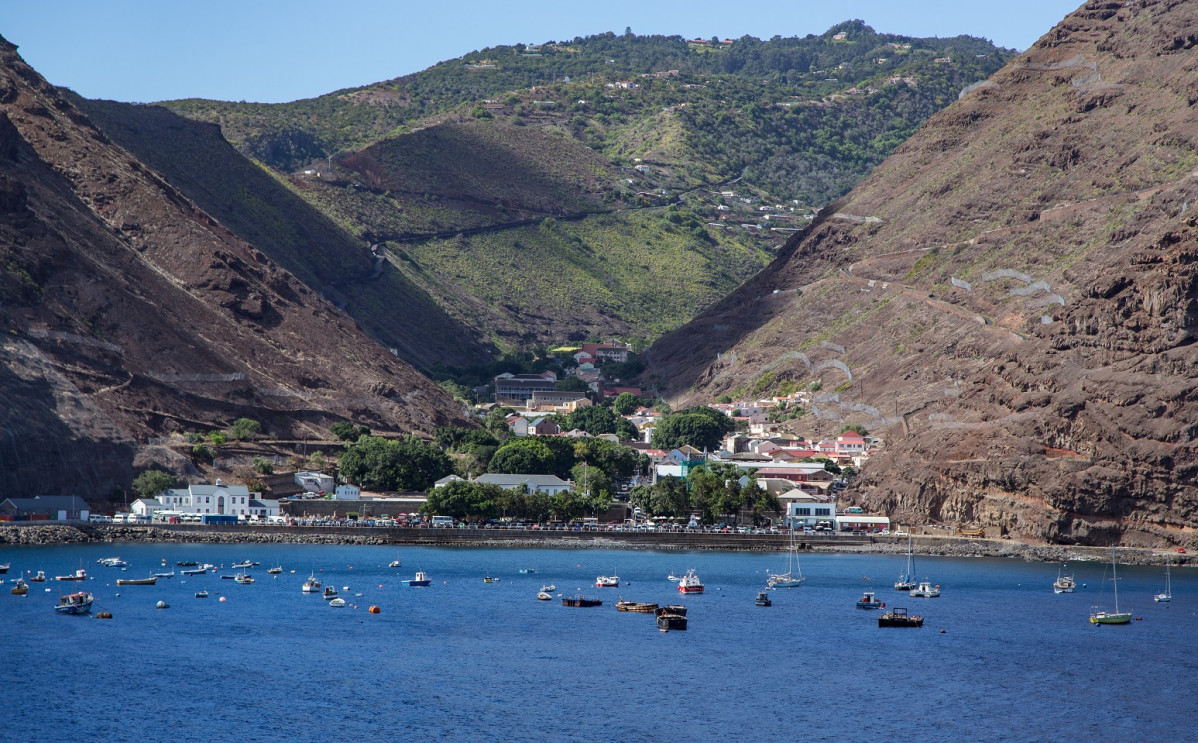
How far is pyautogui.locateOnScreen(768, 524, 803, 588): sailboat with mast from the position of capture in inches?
4407

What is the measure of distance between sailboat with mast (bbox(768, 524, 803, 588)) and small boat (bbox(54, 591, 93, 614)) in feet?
145

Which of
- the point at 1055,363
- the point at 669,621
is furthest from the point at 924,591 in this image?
the point at 1055,363

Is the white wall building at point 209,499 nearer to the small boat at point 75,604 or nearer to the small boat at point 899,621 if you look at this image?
the small boat at point 75,604

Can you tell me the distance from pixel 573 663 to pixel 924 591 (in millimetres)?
34694

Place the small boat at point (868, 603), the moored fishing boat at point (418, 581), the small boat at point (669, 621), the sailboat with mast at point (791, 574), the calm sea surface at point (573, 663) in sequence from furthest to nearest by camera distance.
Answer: the sailboat with mast at point (791, 574) < the moored fishing boat at point (418, 581) < the small boat at point (868, 603) < the small boat at point (669, 621) < the calm sea surface at point (573, 663)

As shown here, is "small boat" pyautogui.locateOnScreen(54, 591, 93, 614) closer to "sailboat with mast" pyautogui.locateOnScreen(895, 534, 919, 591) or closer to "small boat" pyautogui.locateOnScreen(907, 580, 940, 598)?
"small boat" pyautogui.locateOnScreen(907, 580, 940, 598)

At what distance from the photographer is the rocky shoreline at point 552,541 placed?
12500 centimetres

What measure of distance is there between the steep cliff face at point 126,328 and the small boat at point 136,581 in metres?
28.9

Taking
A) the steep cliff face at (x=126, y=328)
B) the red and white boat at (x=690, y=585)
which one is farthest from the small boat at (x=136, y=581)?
the red and white boat at (x=690, y=585)

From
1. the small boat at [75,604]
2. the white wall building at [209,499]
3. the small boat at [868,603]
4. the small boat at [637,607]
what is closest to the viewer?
the small boat at [75,604]

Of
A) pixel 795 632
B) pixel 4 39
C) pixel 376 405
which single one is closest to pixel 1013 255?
pixel 376 405

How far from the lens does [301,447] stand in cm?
15700

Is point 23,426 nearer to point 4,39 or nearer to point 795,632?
point 795,632

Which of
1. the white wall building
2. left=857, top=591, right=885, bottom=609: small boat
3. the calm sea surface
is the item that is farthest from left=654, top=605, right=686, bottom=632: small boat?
the white wall building
